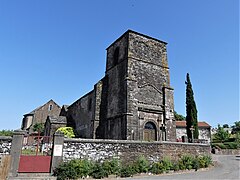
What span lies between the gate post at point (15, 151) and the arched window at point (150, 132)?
11.8 metres

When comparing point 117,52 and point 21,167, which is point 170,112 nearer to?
point 117,52

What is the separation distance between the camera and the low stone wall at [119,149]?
11.9 metres

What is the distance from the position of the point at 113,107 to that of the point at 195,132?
40.8 ft

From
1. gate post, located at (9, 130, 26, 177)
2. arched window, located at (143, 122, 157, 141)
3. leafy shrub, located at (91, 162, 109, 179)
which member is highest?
arched window, located at (143, 122, 157, 141)

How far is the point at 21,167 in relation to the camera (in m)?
10.8

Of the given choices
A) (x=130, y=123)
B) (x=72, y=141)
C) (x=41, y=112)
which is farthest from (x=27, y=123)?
(x=72, y=141)

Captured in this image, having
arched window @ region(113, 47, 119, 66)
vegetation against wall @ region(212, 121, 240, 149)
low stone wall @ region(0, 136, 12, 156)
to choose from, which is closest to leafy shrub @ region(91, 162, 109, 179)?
low stone wall @ region(0, 136, 12, 156)

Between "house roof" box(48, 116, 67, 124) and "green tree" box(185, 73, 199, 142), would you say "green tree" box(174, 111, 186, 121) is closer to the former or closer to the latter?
"green tree" box(185, 73, 199, 142)

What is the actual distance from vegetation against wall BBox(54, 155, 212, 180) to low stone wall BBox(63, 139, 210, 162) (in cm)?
38

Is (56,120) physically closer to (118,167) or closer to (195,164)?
(118,167)

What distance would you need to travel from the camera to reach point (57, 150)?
11391 mm

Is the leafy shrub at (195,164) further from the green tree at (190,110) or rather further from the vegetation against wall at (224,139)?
the vegetation against wall at (224,139)

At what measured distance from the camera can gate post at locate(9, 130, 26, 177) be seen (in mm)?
10550

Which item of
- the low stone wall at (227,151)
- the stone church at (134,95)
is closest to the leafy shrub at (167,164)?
the stone church at (134,95)
